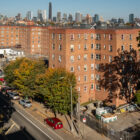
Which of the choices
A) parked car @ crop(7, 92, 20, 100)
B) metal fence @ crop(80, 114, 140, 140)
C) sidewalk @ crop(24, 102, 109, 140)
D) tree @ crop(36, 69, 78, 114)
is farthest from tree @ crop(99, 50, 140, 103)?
parked car @ crop(7, 92, 20, 100)

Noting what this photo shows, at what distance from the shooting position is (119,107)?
44.8m

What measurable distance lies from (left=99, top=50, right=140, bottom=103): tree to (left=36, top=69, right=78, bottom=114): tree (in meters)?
10.1

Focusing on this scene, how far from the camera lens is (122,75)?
45.4 meters

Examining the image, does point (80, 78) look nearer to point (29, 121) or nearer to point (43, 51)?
point (29, 121)

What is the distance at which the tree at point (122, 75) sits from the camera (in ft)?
147

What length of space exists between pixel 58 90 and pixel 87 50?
1464cm

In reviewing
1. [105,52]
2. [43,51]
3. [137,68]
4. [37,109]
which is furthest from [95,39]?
[43,51]

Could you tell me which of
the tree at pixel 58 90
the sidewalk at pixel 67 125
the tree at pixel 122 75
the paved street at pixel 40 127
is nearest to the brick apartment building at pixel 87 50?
the tree at pixel 122 75

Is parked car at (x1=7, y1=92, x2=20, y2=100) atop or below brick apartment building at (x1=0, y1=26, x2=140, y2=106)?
below

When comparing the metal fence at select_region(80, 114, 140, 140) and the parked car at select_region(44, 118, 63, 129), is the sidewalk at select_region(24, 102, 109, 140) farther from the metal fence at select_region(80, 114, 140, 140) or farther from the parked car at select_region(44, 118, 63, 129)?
the parked car at select_region(44, 118, 63, 129)

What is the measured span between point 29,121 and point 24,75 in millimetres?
12373

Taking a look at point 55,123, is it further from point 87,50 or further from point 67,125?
point 87,50

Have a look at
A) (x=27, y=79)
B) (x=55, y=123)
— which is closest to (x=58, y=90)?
(x=55, y=123)

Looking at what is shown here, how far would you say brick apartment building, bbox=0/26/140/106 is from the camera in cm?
4462
